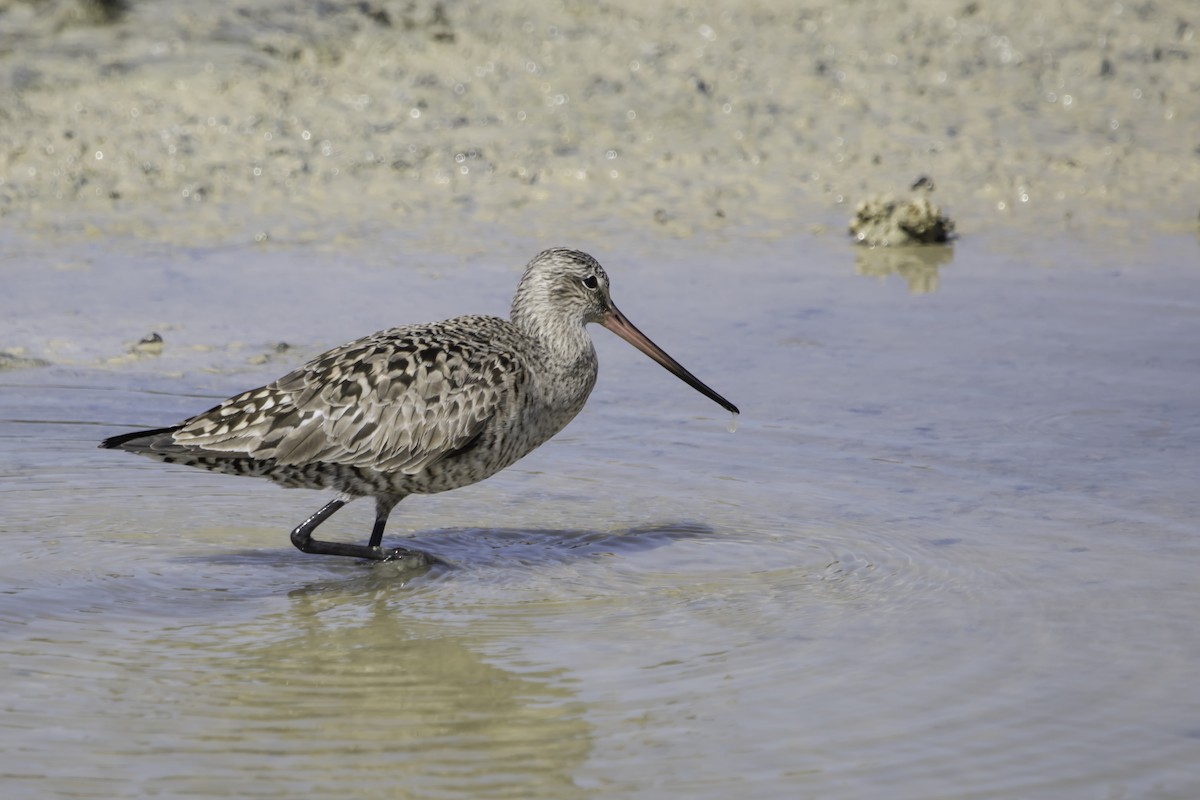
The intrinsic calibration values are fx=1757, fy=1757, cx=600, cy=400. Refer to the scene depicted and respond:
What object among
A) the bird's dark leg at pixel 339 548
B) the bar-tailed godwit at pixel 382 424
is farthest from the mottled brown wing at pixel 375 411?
the bird's dark leg at pixel 339 548

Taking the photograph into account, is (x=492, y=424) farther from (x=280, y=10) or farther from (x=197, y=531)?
(x=280, y=10)

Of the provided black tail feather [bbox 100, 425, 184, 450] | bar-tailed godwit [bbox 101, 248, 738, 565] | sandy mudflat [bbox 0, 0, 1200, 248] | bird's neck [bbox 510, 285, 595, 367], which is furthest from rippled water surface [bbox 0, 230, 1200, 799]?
sandy mudflat [bbox 0, 0, 1200, 248]

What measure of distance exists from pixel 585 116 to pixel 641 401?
4.46 m

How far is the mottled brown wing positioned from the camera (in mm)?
6168

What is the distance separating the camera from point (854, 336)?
28.7 feet

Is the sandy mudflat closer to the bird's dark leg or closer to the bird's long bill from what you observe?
the bird's long bill

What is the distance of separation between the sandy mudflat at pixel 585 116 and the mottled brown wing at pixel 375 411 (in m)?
3.99

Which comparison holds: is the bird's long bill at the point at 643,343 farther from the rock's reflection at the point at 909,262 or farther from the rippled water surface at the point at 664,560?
the rock's reflection at the point at 909,262

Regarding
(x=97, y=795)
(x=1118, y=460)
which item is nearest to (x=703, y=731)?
(x=97, y=795)

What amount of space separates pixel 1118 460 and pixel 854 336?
1.95 metres

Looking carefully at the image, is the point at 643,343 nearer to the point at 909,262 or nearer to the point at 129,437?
the point at 129,437

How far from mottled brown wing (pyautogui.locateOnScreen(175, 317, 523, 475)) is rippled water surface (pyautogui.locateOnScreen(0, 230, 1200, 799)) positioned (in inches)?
17.1

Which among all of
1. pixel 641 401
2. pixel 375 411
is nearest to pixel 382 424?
pixel 375 411

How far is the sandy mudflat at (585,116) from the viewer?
1083 cm
